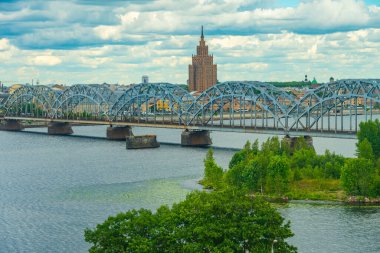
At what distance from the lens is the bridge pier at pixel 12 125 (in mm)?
162062

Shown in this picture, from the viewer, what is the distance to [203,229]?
111 feet

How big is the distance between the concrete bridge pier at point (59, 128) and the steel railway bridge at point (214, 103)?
3.40 feet

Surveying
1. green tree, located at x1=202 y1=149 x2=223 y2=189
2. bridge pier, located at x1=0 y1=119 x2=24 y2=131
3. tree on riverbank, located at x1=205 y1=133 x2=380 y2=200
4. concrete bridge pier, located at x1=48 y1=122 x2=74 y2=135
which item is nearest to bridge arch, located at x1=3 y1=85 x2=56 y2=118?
bridge pier, located at x1=0 y1=119 x2=24 y2=131

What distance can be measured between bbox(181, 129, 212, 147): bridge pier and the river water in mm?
1604

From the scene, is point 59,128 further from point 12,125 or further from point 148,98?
point 12,125

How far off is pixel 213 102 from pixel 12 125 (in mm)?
54191

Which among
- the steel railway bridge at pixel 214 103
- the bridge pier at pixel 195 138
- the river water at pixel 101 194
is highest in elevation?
the steel railway bridge at pixel 214 103

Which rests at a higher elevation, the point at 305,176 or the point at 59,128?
the point at 59,128

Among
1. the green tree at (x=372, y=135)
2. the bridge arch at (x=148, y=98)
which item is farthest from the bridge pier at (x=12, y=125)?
the green tree at (x=372, y=135)

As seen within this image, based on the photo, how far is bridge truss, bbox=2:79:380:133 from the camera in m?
104

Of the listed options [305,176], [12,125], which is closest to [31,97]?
[12,125]

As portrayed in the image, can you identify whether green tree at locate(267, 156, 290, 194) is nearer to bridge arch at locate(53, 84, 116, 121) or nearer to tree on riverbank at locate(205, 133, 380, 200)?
tree on riverbank at locate(205, 133, 380, 200)

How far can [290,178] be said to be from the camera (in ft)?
216

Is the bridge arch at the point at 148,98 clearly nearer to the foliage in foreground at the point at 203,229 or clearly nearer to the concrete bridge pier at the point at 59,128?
the concrete bridge pier at the point at 59,128
